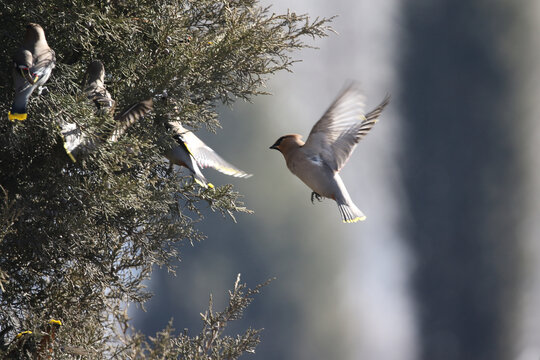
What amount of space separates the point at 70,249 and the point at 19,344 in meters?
0.39

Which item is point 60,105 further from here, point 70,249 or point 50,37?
point 70,249

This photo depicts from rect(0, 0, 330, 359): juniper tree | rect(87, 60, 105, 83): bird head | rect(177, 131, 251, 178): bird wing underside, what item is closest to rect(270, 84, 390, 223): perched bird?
rect(177, 131, 251, 178): bird wing underside

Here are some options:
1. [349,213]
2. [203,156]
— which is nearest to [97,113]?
[203,156]

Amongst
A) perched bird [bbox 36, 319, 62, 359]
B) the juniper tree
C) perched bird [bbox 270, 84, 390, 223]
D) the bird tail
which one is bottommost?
perched bird [bbox 36, 319, 62, 359]

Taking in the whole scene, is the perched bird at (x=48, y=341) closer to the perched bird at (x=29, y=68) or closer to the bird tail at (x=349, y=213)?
the perched bird at (x=29, y=68)

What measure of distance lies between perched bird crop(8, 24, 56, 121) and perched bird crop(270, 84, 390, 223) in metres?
0.99

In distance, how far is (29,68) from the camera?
1.61m

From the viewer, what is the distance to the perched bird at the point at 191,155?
2.25 meters

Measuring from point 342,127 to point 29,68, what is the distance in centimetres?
112

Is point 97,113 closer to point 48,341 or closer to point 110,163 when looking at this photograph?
point 110,163

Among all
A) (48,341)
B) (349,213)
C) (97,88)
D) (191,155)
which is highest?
(349,213)

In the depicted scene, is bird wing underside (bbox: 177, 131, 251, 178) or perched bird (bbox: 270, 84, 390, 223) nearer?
perched bird (bbox: 270, 84, 390, 223)

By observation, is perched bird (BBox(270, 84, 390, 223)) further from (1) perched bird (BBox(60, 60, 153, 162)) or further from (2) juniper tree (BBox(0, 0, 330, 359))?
(1) perched bird (BBox(60, 60, 153, 162))

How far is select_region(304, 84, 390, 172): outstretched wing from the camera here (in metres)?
2.19
